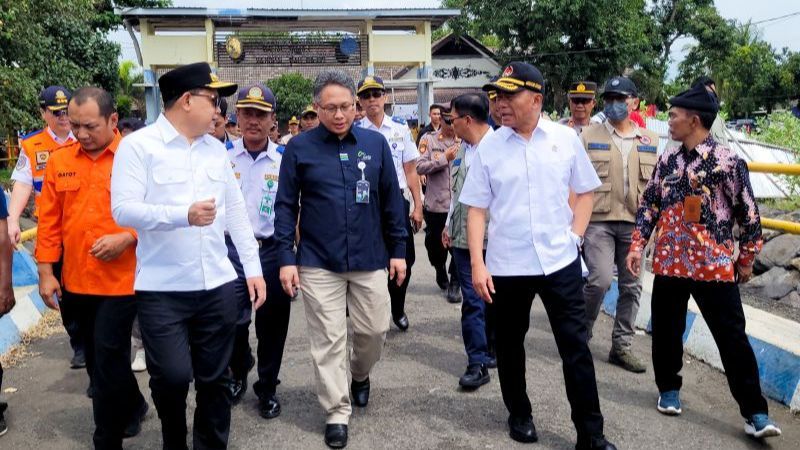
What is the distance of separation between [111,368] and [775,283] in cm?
645

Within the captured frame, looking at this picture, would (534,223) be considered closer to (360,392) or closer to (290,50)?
(360,392)

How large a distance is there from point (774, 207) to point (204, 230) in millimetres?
8796

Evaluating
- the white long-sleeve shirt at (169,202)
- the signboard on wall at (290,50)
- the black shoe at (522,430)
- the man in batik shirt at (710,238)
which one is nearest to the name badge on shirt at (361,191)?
the white long-sleeve shirt at (169,202)

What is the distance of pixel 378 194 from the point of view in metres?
4.36

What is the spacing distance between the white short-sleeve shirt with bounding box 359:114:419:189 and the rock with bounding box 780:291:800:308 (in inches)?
149

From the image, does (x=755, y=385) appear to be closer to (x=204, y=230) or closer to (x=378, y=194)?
(x=378, y=194)

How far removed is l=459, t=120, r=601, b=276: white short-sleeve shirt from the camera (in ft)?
12.8

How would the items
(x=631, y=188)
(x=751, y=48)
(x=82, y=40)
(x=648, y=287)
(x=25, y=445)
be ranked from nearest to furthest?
(x=25, y=445) < (x=631, y=188) < (x=648, y=287) < (x=82, y=40) < (x=751, y=48)

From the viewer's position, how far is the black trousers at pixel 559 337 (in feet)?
12.5

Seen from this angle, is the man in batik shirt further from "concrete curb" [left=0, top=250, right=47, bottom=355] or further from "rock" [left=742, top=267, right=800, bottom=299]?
"concrete curb" [left=0, top=250, right=47, bottom=355]

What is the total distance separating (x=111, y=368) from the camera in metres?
3.70

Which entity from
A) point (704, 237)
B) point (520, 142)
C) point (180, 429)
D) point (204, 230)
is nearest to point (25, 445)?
point (180, 429)

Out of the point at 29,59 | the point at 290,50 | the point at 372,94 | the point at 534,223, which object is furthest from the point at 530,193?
the point at 290,50

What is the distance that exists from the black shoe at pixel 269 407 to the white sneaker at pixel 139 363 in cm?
134
